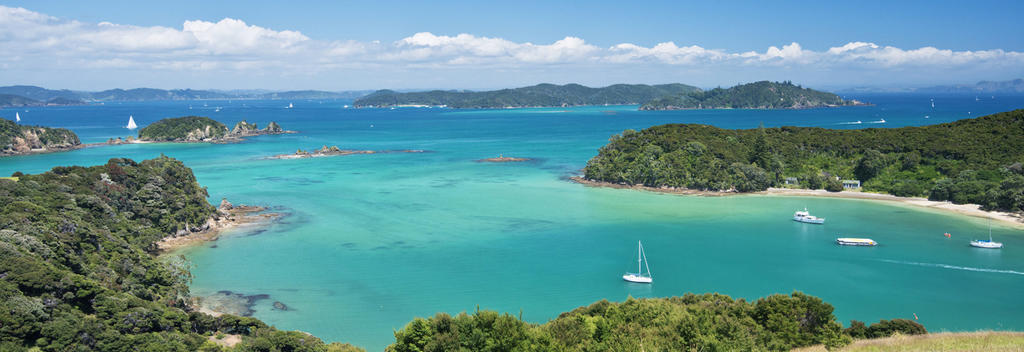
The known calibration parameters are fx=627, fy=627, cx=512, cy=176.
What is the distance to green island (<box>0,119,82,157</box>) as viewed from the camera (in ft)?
298

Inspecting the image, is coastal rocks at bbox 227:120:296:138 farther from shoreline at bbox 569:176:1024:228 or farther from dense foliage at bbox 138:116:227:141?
shoreline at bbox 569:176:1024:228

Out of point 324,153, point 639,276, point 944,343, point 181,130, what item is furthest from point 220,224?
point 181,130

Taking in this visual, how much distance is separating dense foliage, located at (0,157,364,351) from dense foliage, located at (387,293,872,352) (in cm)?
549

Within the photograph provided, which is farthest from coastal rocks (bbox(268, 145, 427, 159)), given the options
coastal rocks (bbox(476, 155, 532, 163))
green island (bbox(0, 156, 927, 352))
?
green island (bbox(0, 156, 927, 352))

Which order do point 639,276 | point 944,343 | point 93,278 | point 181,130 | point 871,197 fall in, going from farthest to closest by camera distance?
1. point 181,130
2. point 871,197
3. point 639,276
4. point 93,278
5. point 944,343

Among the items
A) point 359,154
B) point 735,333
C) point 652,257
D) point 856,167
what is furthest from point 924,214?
point 359,154

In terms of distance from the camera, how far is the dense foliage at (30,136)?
90938 mm

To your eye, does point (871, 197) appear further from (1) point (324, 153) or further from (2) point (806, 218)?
(1) point (324, 153)

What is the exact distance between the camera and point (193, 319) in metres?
23.2

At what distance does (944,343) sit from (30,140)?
114803 mm

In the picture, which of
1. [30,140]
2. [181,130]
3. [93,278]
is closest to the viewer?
[93,278]

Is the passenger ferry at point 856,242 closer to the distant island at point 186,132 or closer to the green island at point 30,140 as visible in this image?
the distant island at point 186,132

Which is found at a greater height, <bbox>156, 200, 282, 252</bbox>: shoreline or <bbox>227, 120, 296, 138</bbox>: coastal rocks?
<bbox>227, 120, 296, 138</bbox>: coastal rocks

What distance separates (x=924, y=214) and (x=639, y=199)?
2044 centimetres
